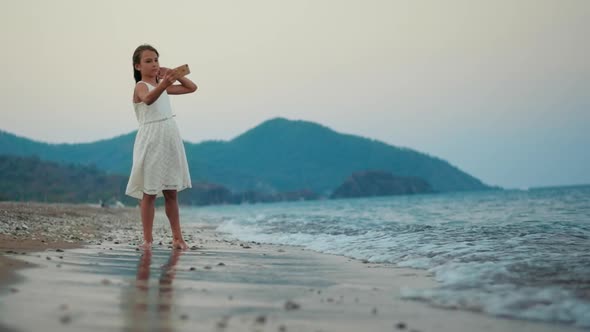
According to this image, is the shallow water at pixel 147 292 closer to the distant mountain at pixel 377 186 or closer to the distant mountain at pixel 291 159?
the distant mountain at pixel 377 186

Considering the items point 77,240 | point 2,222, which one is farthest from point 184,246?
point 2,222

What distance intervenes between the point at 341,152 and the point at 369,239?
146 m

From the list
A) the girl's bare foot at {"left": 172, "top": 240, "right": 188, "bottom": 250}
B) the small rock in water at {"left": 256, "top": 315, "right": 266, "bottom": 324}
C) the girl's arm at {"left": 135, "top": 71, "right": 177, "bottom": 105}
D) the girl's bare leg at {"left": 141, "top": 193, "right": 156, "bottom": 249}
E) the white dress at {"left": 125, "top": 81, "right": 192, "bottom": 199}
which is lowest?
the small rock in water at {"left": 256, "top": 315, "right": 266, "bottom": 324}

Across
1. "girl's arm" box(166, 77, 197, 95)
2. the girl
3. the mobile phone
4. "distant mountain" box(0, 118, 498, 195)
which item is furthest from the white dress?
"distant mountain" box(0, 118, 498, 195)

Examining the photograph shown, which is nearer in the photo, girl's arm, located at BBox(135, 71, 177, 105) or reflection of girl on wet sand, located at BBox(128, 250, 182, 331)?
reflection of girl on wet sand, located at BBox(128, 250, 182, 331)

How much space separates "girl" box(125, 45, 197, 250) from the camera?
6320 millimetres

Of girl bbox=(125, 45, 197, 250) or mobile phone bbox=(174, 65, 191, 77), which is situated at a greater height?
mobile phone bbox=(174, 65, 191, 77)

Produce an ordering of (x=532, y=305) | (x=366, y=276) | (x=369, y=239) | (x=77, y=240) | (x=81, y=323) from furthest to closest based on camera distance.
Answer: (x=369, y=239), (x=77, y=240), (x=366, y=276), (x=532, y=305), (x=81, y=323)

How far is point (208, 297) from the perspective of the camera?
3309mm

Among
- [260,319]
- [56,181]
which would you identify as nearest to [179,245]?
[260,319]

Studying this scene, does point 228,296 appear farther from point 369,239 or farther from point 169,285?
point 369,239

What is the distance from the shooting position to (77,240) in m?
7.52

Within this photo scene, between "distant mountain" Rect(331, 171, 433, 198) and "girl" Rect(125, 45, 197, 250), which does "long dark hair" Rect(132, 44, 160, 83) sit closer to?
"girl" Rect(125, 45, 197, 250)

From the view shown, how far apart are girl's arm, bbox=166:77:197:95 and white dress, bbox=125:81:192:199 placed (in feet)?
0.82
